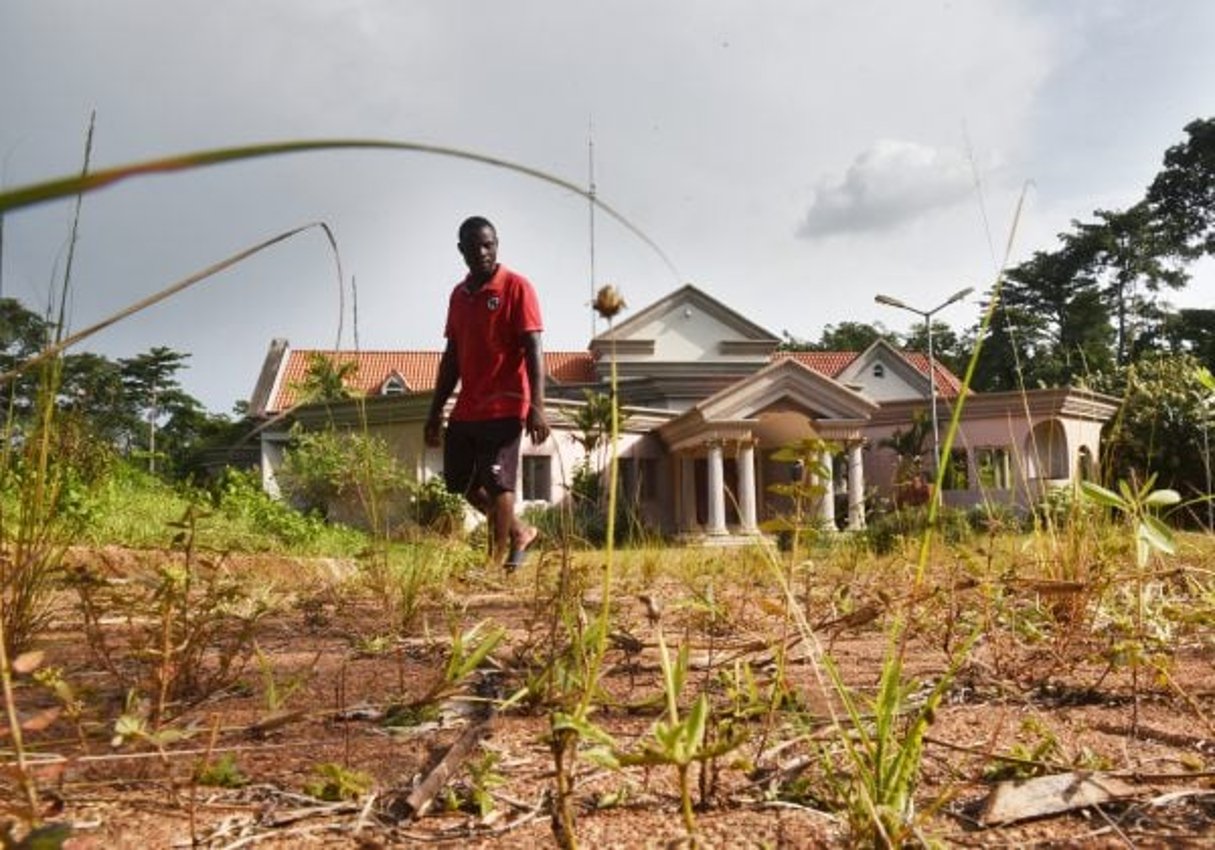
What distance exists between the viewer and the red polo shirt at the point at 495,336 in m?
5.23

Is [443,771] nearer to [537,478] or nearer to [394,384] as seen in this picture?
[537,478]

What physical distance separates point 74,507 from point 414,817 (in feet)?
21.3

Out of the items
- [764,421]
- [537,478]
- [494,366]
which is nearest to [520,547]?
[494,366]

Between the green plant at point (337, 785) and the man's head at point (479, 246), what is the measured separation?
4161 mm

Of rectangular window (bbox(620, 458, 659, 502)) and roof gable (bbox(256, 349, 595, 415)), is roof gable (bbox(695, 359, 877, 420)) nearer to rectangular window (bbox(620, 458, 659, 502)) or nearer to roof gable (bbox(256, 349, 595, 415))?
rectangular window (bbox(620, 458, 659, 502))

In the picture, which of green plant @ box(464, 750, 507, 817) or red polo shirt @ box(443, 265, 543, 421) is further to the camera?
red polo shirt @ box(443, 265, 543, 421)

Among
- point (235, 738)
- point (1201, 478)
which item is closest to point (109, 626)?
point (235, 738)

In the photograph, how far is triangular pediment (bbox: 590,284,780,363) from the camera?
102ft

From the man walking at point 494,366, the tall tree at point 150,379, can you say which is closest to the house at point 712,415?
the man walking at point 494,366

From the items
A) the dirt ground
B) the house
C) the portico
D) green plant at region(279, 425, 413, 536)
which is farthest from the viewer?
the portico

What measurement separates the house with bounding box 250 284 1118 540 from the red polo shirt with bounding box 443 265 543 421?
10.4 m

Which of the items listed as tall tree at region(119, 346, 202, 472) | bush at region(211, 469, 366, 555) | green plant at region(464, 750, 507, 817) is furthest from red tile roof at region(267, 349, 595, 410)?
green plant at region(464, 750, 507, 817)

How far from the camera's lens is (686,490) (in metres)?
25.1

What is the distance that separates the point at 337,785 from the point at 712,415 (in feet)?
69.8
